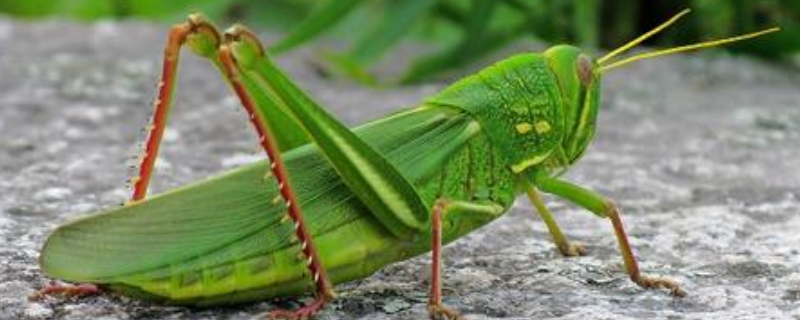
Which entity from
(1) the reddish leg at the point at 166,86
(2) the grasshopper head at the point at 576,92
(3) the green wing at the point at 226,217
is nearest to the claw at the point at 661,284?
(2) the grasshopper head at the point at 576,92

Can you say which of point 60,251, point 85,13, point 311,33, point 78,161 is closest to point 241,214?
point 60,251

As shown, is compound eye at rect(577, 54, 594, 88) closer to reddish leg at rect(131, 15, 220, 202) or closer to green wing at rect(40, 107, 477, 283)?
green wing at rect(40, 107, 477, 283)

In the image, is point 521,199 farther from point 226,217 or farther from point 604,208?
point 226,217

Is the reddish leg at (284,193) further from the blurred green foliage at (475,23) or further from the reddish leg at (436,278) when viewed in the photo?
the blurred green foliage at (475,23)

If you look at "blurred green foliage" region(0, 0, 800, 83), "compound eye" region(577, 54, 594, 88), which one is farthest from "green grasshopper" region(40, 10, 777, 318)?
"blurred green foliage" region(0, 0, 800, 83)

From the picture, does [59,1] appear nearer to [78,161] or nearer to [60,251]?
[78,161]

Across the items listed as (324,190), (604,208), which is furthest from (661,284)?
(324,190)

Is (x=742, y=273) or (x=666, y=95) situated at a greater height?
(x=666, y=95)
